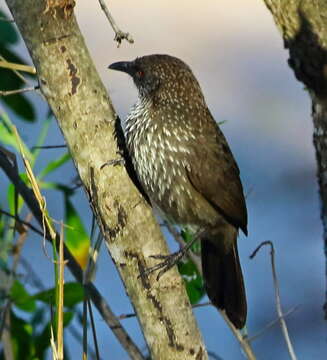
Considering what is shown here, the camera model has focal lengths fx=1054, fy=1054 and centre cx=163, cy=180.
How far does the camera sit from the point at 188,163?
4.29m

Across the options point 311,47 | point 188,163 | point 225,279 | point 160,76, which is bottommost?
point 225,279

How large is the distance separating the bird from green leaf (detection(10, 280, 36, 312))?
62cm

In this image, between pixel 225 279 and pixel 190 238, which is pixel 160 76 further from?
pixel 225 279

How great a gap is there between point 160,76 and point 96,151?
122 centimetres

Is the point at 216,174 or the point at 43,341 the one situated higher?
the point at 216,174

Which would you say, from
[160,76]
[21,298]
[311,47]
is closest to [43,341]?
[21,298]

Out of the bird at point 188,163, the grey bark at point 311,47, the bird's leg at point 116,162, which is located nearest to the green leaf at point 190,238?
the bird at point 188,163

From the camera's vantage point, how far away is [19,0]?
3.30 m

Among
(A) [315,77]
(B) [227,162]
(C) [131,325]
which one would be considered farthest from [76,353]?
(A) [315,77]

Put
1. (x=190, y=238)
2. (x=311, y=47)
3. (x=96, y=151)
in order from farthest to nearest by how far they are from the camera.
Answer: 1. (x=190, y=238)
2. (x=311, y=47)
3. (x=96, y=151)

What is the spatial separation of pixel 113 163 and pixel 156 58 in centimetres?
121

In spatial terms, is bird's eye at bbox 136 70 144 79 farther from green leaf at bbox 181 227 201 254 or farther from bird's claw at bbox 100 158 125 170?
bird's claw at bbox 100 158 125 170

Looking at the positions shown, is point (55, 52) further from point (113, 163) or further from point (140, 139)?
point (140, 139)

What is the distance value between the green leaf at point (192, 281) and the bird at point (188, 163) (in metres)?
0.22
